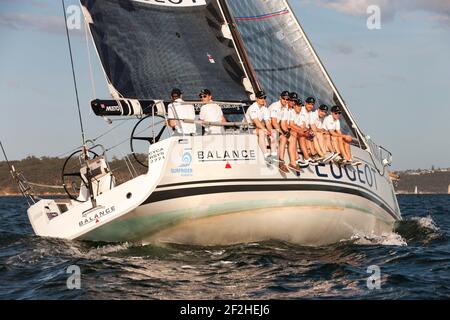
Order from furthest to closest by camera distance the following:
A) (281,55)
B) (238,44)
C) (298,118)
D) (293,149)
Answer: (281,55)
(238,44)
(298,118)
(293,149)

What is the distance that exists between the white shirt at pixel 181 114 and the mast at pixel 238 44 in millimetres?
2888

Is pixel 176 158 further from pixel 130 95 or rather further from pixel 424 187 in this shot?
pixel 424 187

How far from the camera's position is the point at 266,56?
736 inches

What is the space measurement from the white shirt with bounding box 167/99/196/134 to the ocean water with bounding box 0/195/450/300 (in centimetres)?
208

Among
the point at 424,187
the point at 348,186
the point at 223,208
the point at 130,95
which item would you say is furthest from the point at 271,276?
the point at 424,187

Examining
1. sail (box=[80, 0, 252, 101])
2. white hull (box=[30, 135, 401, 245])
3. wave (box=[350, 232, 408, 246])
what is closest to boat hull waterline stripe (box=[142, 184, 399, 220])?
white hull (box=[30, 135, 401, 245])

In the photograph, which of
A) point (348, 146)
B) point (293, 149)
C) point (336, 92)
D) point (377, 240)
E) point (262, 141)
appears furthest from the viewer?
point (336, 92)

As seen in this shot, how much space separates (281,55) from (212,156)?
542cm

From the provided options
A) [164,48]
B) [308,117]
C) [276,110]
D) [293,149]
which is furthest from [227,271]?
[164,48]

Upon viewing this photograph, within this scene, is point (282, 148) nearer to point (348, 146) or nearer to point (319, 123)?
point (319, 123)

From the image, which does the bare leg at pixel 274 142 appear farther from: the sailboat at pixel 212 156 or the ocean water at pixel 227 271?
the ocean water at pixel 227 271

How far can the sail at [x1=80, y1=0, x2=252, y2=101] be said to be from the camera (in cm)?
1705

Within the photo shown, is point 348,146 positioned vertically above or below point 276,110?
below

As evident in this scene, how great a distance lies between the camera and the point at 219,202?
13969 mm
